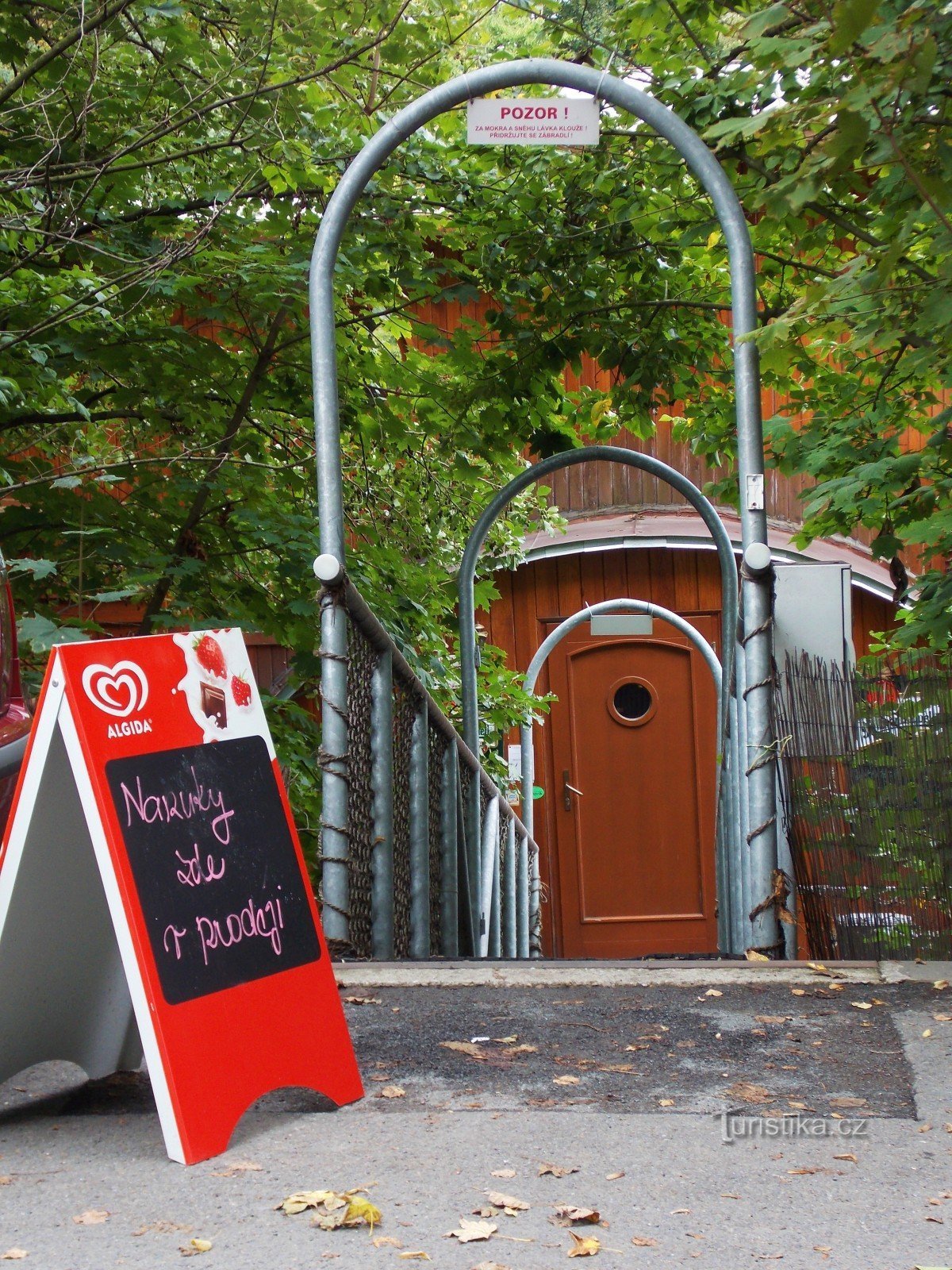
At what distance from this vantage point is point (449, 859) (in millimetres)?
5211

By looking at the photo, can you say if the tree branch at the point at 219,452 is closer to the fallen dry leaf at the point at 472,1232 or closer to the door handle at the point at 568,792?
the fallen dry leaf at the point at 472,1232

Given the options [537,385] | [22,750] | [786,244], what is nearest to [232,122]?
[537,385]

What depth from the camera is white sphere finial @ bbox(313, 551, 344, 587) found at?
338 cm

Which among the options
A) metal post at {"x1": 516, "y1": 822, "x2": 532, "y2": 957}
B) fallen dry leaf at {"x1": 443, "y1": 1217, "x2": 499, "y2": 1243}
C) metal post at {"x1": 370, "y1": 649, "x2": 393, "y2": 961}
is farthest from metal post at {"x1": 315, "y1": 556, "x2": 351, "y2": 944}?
metal post at {"x1": 516, "y1": 822, "x2": 532, "y2": 957}

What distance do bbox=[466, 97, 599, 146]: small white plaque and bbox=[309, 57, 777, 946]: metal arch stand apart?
49 millimetres

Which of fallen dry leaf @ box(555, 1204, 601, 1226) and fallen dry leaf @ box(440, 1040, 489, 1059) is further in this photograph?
fallen dry leaf @ box(440, 1040, 489, 1059)

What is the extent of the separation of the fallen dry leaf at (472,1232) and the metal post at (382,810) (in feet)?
Answer: 6.80

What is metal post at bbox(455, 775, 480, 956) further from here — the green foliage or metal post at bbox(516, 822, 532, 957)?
metal post at bbox(516, 822, 532, 957)

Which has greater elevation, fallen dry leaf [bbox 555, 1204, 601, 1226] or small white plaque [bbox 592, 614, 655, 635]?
small white plaque [bbox 592, 614, 655, 635]

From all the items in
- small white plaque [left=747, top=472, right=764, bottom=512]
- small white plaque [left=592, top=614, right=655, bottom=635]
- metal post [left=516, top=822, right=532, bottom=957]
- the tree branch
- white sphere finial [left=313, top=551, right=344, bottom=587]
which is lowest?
metal post [left=516, top=822, right=532, bottom=957]

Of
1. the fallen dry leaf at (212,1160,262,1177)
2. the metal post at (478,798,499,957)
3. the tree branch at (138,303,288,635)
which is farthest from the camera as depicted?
the metal post at (478,798,499,957)

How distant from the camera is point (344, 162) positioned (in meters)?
5.05

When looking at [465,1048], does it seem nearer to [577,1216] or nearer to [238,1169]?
[238,1169]

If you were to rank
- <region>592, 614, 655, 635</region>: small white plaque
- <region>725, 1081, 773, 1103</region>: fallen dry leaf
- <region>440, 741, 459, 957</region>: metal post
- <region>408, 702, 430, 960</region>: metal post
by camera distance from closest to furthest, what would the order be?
<region>725, 1081, 773, 1103</region>: fallen dry leaf, <region>408, 702, 430, 960</region>: metal post, <region>440, 741, 459, 957</region>: metal post, <region>592, 614, 655, 635</region>: small white plaque
